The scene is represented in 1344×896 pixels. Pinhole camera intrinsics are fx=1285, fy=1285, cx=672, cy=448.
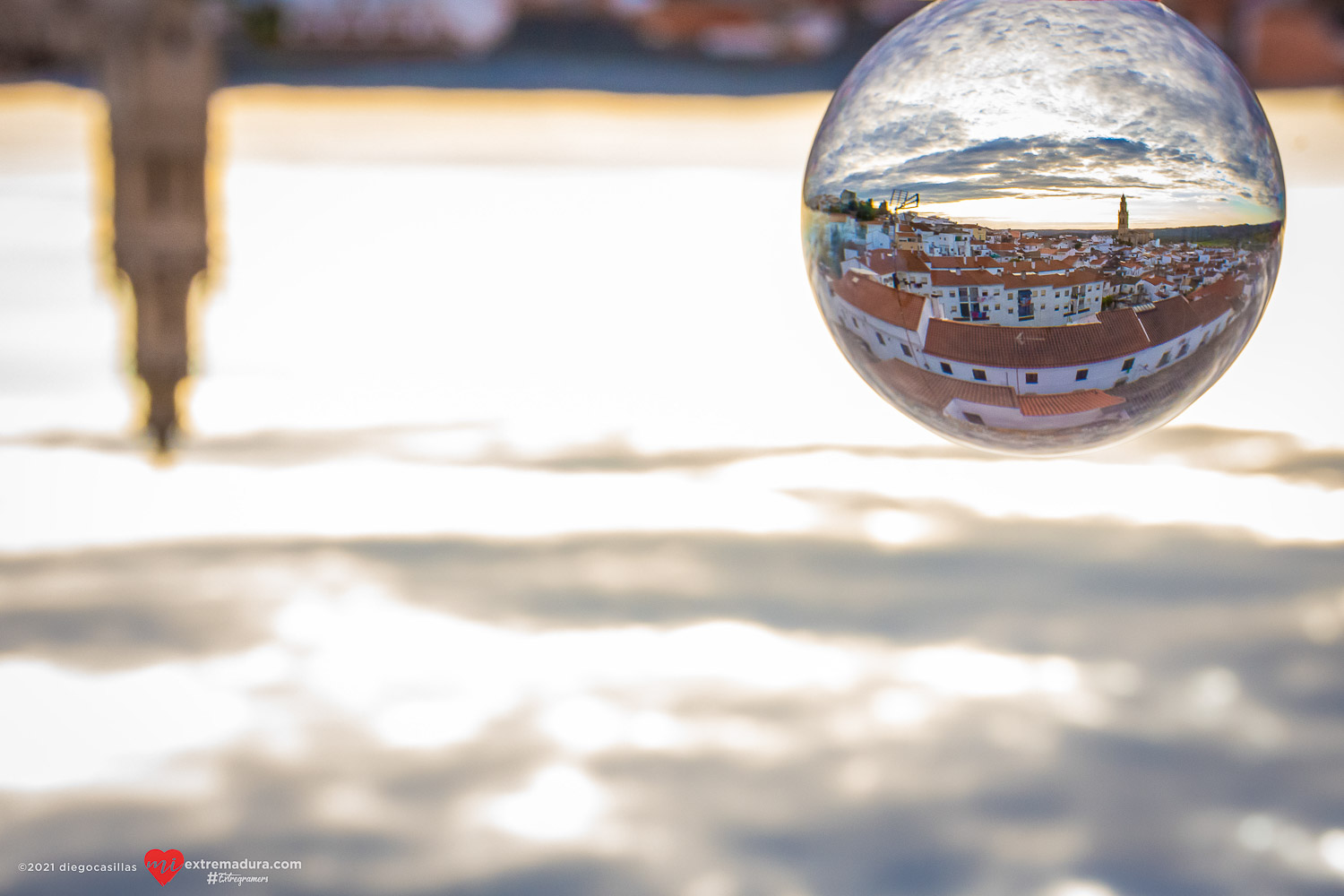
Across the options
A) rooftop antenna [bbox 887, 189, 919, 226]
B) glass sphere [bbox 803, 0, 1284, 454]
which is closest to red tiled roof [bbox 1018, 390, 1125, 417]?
glass sphere [bbox 803, 0, 1284, 454]

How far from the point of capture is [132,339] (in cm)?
1526

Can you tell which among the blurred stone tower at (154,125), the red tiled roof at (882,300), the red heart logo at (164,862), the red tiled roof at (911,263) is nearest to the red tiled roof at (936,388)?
the red tiled roof at (882,300)

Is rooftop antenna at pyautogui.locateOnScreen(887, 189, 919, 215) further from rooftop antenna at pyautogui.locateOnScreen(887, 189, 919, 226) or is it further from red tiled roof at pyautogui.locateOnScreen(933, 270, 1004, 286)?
red tiled roof at pyautogui.locateOnScreen(933, 270, 1004, 286)

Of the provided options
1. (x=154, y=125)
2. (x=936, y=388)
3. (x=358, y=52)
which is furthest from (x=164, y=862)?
(x=936, y=388)

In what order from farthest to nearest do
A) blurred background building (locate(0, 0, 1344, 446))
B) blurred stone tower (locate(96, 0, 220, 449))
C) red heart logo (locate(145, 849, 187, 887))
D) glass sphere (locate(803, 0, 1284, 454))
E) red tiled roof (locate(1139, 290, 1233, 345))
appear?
blurred stone tower (locate(96, 0, 220, 449)) < blurred background building (locate(0, 0, 1344, 446)) < red heart logo (locate(145, 849, 187, 887)) < red tiled roof (locate(1139, 290, 1233, 345)) < glass sphere (locate(803, 0, 1284, 454))

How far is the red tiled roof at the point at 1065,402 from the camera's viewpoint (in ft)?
7.83

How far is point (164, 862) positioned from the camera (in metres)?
11.0

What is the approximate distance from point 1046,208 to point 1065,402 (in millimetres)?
431

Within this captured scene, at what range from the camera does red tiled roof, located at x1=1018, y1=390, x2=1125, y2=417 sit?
2.39m

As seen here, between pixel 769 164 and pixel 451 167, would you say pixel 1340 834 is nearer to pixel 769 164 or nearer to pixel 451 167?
pixel 769 164

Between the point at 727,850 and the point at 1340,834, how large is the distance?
6330 mm

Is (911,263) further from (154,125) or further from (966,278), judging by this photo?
(154,125)

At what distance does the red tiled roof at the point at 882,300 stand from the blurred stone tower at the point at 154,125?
11.4m

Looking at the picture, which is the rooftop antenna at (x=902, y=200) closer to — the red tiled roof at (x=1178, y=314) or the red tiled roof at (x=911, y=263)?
the red tiled roof at (x=911, y=263)
